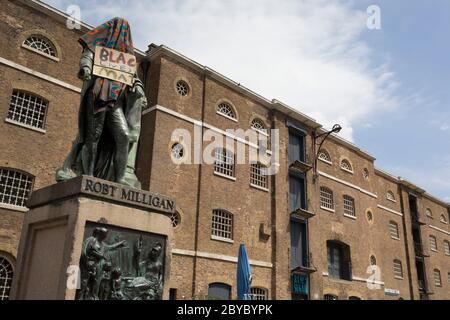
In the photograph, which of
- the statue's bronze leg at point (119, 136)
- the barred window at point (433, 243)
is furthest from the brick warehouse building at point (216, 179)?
the statue's bronze leg at point (119, 136)

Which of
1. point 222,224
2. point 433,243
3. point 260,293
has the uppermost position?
point 433,243

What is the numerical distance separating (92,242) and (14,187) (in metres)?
11.7

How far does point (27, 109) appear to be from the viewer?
53.4 ft

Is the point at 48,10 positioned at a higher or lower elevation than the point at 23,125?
higher

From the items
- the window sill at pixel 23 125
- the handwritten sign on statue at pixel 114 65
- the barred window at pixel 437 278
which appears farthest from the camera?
the barred window at pixel 437 278

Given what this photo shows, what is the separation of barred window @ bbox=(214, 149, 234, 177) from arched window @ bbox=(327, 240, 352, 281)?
979 cm

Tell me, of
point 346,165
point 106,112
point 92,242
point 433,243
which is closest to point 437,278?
point 433,243

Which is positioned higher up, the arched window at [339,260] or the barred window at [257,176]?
the barred window at [257,176]

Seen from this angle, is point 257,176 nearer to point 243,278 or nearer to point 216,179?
point 216,179

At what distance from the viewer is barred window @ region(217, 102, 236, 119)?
22.5m

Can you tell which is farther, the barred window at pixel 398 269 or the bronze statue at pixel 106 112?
the barred window at pixel 398 269

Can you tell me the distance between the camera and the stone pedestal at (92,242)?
5051mm

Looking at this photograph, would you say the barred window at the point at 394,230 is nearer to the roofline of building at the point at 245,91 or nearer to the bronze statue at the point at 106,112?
the roofline of building at the point at 245,91

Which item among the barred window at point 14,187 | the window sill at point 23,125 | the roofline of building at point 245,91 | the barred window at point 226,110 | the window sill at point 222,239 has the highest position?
the roofline of building at point 245,91
